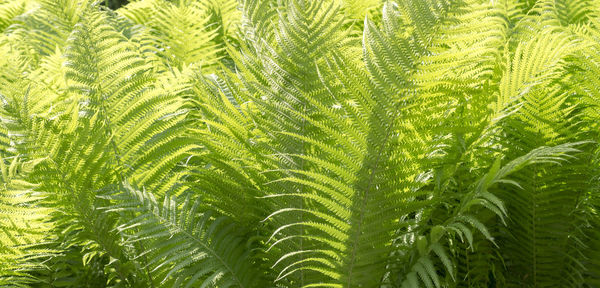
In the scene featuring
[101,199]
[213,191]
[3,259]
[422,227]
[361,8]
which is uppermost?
[361,8]

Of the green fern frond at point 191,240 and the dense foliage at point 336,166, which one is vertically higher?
the dense foliage at point 336,166

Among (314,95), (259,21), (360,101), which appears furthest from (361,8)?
(360,101)

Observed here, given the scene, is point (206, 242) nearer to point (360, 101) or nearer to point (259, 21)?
point (360, 101)

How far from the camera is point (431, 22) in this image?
3.00 ft

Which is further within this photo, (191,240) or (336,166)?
(191,240)

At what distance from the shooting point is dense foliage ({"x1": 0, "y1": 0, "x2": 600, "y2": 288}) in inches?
36.4

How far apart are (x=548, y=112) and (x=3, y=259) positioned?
1.12 metres

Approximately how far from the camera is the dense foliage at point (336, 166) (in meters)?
0.93

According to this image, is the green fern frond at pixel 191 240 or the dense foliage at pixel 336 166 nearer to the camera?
the dense foliage at pixel 336 166

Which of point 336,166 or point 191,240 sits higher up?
point 336,166

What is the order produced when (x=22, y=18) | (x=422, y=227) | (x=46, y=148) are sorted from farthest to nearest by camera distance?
1. (x=22, y=18)
2. (x=46, y=148)
3. (x=422, y=227)

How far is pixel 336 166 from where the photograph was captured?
922 mm

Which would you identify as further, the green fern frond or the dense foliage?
the green fern frond

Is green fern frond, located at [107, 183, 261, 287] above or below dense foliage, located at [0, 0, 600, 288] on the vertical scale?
below
